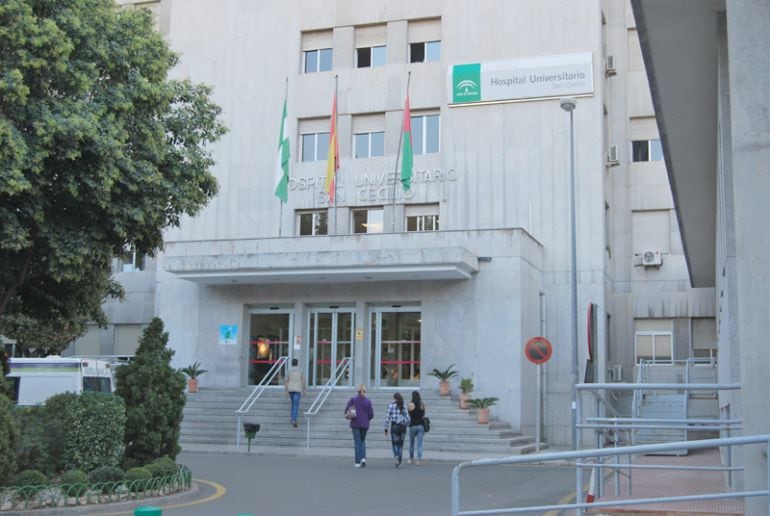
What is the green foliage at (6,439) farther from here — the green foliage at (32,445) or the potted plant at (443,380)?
the potted plant at (443,380)

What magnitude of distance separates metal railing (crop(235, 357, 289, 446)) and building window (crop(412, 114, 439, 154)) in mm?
8450

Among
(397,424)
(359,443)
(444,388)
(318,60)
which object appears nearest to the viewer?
(359,443)

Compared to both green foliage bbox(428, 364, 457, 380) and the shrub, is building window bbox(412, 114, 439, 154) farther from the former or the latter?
the shrub

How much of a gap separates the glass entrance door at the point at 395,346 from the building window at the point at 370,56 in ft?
30.6

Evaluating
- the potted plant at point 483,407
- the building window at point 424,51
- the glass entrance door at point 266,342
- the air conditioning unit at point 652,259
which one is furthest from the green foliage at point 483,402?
the building window at point 424,51

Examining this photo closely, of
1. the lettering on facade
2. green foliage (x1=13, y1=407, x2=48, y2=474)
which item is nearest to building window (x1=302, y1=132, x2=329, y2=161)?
the lettering on facade

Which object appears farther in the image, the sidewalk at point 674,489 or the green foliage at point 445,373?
the green foliage at point 445,373

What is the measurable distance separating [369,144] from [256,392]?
9.67 meters

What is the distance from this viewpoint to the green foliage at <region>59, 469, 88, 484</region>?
11805mm

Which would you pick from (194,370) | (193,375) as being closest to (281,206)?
(194,370)

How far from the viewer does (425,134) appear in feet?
101

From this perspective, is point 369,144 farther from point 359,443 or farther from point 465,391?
point 359,443

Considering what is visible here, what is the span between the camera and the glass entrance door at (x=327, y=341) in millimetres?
28359

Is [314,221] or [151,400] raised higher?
[314,221]
